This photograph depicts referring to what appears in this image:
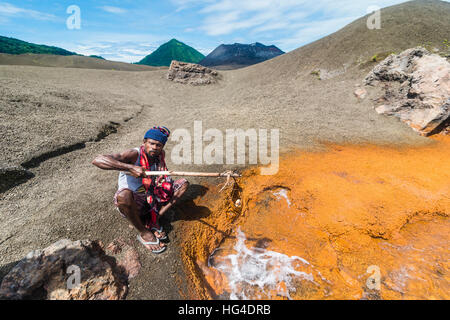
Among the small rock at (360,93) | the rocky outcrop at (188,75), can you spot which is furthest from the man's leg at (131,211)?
the rocky outcrop at (188,75)

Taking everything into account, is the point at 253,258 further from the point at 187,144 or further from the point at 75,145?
the point at 75,145

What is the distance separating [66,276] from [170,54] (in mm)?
90928

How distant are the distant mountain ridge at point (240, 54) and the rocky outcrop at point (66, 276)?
186 ft

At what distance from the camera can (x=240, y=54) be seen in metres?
59.0

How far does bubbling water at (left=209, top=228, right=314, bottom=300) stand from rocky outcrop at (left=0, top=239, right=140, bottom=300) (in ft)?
4.06

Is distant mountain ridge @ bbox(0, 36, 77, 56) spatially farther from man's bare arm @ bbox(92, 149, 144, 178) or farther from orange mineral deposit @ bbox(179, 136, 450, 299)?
orange mineral deposit @ bbox(179, 136, 450, 299)

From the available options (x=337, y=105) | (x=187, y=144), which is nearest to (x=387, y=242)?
(x=187, y=144)

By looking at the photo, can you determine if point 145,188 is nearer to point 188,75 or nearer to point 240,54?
point 188,75

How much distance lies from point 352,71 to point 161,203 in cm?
1354

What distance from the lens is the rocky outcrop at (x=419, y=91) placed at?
597cm

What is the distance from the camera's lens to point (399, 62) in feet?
27.9

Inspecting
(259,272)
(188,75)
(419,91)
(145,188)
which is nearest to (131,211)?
(145,188)

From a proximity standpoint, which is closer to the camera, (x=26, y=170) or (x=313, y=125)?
(x=26, y=170)
